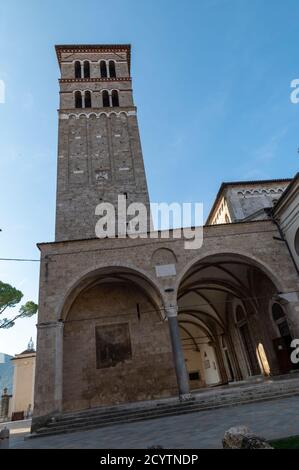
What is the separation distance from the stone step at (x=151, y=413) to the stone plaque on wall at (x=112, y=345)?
3819 millimetres

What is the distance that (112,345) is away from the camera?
1356cm

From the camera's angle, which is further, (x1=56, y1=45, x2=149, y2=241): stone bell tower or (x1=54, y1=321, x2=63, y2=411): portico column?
(x1=56, y1=45, x2=149, y2=241): stone bell tower

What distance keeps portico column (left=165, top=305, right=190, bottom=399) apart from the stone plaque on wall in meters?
3.00

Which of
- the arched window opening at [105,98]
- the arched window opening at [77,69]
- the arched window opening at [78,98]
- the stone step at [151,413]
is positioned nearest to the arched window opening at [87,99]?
the arched window opening at [78,98]

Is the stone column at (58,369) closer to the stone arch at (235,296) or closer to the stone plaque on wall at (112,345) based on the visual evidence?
the stone plaque on wall at (112,345)

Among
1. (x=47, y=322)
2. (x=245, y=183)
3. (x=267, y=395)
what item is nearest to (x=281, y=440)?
(x=267, y=395)

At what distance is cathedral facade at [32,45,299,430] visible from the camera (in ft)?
39.9

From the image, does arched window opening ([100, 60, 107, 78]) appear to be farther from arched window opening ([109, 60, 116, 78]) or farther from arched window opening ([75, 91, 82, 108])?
arched window opening ([75, 91, 82, 108])

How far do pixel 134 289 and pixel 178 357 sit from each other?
4.44 metres

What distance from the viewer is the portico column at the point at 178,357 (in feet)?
34.4

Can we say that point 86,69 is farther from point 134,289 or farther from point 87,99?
point 134,289

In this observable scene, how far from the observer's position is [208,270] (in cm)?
1606

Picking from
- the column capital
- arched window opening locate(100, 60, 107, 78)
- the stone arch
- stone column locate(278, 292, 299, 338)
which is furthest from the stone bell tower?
stone column locate(278, 292, 299, 338)
